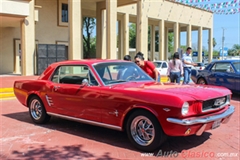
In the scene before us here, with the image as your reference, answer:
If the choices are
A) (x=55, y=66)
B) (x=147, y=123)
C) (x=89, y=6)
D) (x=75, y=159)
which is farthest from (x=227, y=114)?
(x=89, y=6)

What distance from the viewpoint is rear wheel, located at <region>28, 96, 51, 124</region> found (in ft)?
20.1

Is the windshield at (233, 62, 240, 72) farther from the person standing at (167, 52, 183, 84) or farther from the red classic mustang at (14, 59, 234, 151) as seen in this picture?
the red classic mustang at (14, 59, 234, 151)

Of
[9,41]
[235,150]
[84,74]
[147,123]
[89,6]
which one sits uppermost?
[89,6]

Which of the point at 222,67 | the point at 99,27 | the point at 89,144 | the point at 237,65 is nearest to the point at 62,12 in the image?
the point at 99,27

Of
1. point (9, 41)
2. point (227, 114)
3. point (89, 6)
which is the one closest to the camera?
point (227, 114)

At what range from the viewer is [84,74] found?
5363mm

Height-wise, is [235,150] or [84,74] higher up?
[84,74]

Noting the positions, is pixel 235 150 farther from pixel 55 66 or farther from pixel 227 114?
pixel 55 66

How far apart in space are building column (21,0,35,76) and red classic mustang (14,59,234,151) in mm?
11730

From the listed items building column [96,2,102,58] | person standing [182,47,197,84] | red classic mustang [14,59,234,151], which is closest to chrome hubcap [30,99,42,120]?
red classic mustang [14,59,234,151]

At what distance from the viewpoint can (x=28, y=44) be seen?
17438 mm

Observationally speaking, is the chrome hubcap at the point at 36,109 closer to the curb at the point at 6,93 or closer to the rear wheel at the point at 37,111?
the rear wheel at the point at 37,111

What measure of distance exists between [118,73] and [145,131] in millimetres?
1543

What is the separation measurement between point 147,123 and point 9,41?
1849 centimetres
